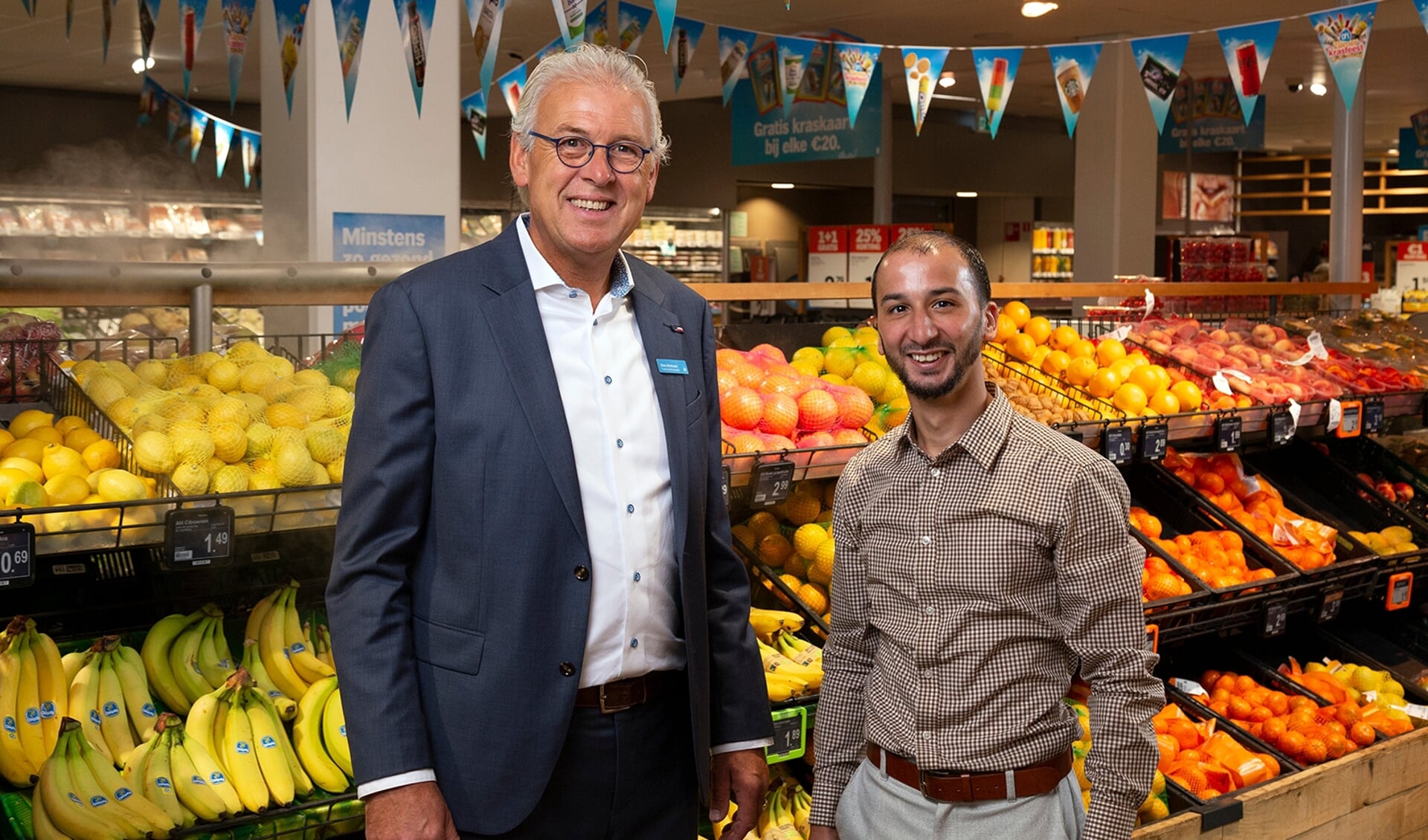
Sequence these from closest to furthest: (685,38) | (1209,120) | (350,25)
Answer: (350,25)
(685,38)
(1209,120)

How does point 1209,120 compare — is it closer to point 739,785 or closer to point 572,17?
point 572,17

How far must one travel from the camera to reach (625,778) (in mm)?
1757

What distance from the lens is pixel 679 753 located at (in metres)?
1.83

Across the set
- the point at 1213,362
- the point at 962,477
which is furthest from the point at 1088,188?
the point at 962,477

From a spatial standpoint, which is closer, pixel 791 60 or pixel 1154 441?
pixel 1154 441

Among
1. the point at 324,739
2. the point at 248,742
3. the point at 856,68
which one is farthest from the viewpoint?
the point at 856,68

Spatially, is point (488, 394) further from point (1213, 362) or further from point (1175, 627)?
point (1213, 362)

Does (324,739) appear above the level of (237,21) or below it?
below

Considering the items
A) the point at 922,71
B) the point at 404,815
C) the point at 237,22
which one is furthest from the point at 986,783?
the point at 922,71

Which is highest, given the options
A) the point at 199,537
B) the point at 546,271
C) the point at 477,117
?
the point at 477,117

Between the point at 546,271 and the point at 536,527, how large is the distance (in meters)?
0.35

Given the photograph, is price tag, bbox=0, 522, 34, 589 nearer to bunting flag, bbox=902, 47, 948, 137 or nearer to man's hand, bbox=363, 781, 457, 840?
man's hand, bbox=363, 781, 457, 840

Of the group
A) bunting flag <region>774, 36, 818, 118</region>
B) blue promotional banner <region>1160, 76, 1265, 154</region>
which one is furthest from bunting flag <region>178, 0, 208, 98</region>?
blue promotional banner <region>1160, 76, 1265, 154</region>

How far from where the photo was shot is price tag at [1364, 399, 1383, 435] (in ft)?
14.1
